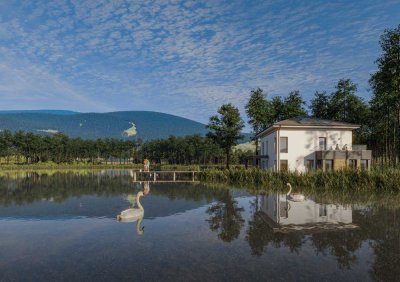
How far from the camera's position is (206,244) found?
32.4 ft

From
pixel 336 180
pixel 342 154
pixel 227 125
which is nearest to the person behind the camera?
pixel 336 180

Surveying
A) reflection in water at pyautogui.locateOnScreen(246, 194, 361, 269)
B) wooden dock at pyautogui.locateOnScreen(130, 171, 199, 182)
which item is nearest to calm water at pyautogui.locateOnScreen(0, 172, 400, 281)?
reflection in water at pyautogui.locateOnScreen(246, 194, 361, 269)

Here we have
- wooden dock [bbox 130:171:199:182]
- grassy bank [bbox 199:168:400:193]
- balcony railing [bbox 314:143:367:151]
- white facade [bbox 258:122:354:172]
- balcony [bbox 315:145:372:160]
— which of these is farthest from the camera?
wooden dock [bbox 130:171:199:182]

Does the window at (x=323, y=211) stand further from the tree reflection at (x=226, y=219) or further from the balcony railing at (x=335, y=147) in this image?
the balcony railing at (x=335, y=147)

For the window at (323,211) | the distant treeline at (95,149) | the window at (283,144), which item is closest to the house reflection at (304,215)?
the window at (323,211)

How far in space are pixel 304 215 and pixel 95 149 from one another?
109038 millimetres

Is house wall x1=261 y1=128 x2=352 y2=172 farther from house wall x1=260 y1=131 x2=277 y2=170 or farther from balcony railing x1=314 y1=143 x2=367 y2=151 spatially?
house wall x1=260 y1=131 x2=277 y2=170

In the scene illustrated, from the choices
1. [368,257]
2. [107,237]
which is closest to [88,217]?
[107,237]

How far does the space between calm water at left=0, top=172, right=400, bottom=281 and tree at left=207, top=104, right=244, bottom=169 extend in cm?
3671

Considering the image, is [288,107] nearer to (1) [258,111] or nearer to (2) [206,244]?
(1) [258,111]

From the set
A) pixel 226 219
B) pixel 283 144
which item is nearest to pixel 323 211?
pixel 226 219

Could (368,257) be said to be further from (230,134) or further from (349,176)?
(230,134)

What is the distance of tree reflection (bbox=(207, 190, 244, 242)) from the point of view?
11.2 metres

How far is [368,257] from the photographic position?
8406 mm
